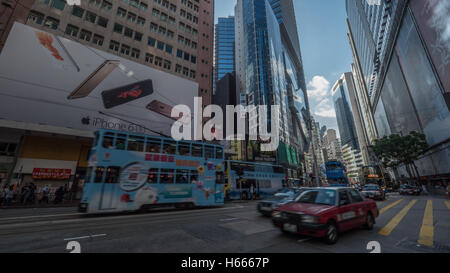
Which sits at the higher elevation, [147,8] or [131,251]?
[147,8]

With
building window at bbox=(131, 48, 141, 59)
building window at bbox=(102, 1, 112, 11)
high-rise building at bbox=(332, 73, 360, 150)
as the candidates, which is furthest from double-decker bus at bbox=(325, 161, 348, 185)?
high-rise building at bbox=(332, 73, 360, 150)

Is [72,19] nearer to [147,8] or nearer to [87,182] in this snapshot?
[147,8]

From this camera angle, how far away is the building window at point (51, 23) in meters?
20.9

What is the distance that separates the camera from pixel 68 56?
2023 cm

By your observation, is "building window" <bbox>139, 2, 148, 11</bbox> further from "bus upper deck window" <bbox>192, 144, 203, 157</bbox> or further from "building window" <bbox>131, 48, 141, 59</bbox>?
"bus upper deck window" <bbox>192, 144, 203, 157</bbox>

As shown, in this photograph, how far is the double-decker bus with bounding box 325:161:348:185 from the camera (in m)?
22.0

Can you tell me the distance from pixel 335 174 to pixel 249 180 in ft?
38.6

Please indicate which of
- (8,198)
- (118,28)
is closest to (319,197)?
(8,198)

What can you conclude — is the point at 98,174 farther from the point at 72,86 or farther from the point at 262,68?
the point at 262,68

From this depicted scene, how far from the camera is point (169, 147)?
11422mm

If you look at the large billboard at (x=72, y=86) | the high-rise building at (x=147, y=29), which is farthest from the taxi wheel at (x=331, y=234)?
the high-rise building at (x=147, y=29)

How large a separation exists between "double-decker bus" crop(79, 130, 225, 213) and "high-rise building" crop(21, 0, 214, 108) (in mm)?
21205
